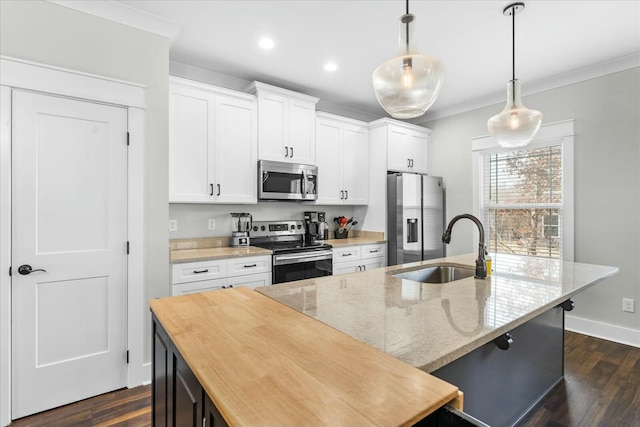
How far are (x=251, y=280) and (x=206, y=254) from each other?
1.54ft

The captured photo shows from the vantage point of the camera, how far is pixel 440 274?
7.91 ft

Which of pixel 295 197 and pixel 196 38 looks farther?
pixel 295 197

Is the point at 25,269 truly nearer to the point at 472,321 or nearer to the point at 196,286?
the point at 196,286

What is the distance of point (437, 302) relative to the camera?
4.82ft

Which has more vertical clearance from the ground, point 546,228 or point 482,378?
point 546,228

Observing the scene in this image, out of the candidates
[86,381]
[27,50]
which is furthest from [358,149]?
[86,381]

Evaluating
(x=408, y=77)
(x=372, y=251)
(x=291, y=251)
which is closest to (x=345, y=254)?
(x=372, y=251)

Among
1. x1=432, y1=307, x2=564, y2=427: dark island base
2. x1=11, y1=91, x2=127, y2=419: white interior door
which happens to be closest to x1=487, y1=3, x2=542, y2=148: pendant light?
x1=432, y1=307, x2=564, y2=427: dark island base

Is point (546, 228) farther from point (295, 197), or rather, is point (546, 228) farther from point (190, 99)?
point (190, 99)

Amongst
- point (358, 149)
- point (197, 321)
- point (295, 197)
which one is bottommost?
point (197, 321)

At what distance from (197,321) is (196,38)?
2.52 m

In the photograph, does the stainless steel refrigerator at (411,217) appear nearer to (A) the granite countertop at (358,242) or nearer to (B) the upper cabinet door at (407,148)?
(A) the granite countertop at (358,242)

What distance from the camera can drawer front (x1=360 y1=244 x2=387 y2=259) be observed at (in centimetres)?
395

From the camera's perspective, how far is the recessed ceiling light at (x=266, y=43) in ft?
9.10
